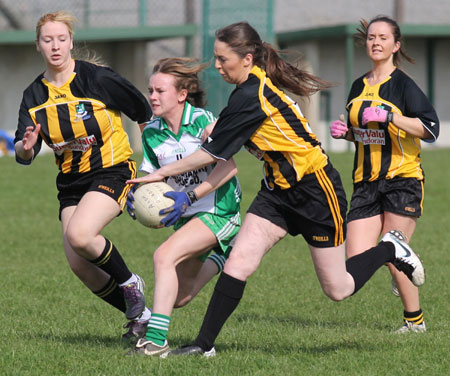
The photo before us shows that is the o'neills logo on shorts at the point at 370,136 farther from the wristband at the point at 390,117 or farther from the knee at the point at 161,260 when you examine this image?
the knee at the point at 161,260

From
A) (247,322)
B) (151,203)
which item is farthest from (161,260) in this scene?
(247,322)

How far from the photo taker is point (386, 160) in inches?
269

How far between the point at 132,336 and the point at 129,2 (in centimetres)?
2223

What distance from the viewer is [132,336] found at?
635 centimetres

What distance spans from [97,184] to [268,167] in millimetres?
1349

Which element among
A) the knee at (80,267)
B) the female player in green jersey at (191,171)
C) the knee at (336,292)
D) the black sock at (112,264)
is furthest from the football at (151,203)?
the knee at (336,292)

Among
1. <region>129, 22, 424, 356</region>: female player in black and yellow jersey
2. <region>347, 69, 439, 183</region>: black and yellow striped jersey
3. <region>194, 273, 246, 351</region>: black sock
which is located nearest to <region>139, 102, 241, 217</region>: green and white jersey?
<region>129, 22, 424, 356</region>: female player in black and yellow jersey

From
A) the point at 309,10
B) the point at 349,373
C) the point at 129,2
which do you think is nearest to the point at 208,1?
the point at 129,2

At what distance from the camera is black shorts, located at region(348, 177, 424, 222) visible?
6770 millimetres

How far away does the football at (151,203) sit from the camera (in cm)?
568

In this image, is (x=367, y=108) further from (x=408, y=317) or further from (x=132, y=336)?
(x=132, y=336)

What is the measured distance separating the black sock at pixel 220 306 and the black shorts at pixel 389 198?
5.61 feet

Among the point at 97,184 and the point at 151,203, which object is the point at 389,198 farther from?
the point at 97,184

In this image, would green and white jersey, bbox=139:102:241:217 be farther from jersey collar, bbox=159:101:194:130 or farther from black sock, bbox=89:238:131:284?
black sock, bbox=89:238:131:284
